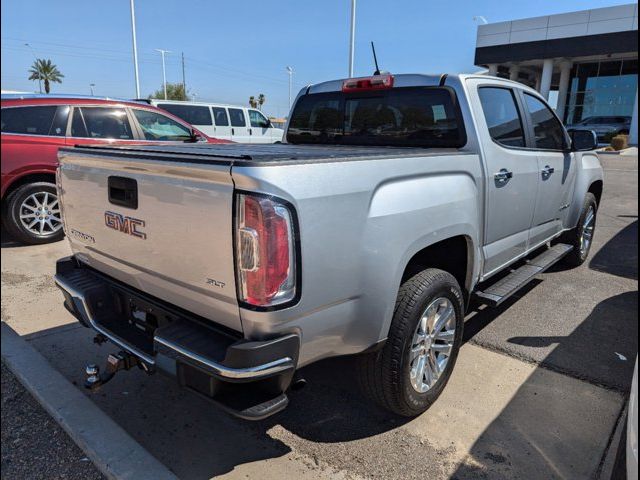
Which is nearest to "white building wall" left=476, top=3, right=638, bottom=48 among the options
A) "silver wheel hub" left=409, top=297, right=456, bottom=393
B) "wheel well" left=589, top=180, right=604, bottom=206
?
"wheel well" left=589, top=180, right=604, bottom=206

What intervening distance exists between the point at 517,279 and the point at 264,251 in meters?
2.65

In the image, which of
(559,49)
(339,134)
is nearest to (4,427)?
(339,134)

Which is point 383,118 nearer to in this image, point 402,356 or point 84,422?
point 402,356

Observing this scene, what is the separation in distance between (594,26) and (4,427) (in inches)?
1548

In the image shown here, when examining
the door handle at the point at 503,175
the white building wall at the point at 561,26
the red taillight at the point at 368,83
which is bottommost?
the door handle at the point at 503,175

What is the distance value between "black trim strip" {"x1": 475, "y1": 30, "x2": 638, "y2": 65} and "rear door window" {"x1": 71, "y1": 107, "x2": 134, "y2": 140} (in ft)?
110

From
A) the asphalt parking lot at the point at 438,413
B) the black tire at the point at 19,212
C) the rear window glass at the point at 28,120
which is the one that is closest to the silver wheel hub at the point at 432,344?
the asphalt parking lot at the point at 438,413

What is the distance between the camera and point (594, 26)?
32844 mm

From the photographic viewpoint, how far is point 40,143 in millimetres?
6383

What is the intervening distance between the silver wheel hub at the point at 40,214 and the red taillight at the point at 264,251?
554cm

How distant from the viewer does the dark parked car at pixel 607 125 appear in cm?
3156

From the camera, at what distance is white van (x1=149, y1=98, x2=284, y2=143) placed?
1412 cm

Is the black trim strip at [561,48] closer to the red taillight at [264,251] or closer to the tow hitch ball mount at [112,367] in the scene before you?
the red taillight at [264,251]

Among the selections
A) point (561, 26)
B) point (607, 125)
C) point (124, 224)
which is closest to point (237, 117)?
point (124, 224)
